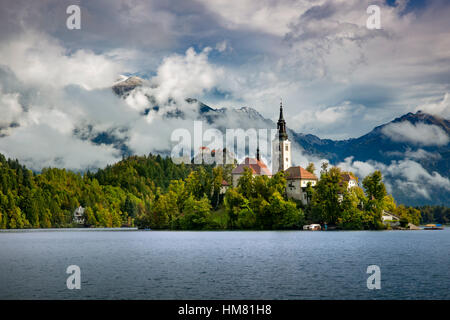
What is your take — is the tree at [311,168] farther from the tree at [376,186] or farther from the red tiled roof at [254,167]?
the tree at [376,186]

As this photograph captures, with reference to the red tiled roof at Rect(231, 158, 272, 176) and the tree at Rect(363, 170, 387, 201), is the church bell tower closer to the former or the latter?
the red tiled roof at Rect(231, 158, 272, 176)

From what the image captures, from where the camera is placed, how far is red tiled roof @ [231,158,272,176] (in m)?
183

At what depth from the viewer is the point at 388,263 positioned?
60.2 m

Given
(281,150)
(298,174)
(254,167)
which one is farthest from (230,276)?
(281,150)

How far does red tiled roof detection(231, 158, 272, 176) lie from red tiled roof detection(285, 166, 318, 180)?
21.2 m

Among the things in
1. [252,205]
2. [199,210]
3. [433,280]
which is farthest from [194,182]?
[433,280]

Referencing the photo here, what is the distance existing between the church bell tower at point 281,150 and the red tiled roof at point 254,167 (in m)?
4.08

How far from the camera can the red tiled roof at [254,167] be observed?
18338 centimetres

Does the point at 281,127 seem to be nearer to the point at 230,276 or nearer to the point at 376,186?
the point at 376,186

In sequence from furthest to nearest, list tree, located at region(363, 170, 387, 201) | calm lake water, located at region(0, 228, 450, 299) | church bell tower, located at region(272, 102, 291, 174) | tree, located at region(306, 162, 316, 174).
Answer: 1. church bell tower, located at region(272, 102, 291, 174)
2. tree, located at region(306, 162, 316, 174)
3. tree, located at region(363, 170, 387, 201)
4. calm lake water, located at region(0, 228, 450, 299)

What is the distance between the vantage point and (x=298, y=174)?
16188 centimetres

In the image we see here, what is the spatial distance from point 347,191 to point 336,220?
9414 millimetres

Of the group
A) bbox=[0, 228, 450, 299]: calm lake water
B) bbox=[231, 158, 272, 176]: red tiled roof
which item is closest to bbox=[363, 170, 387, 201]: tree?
bbox=[231, 158, 272, 176]: red tiled roof

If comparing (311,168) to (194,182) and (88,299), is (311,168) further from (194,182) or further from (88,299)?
(88,299)
